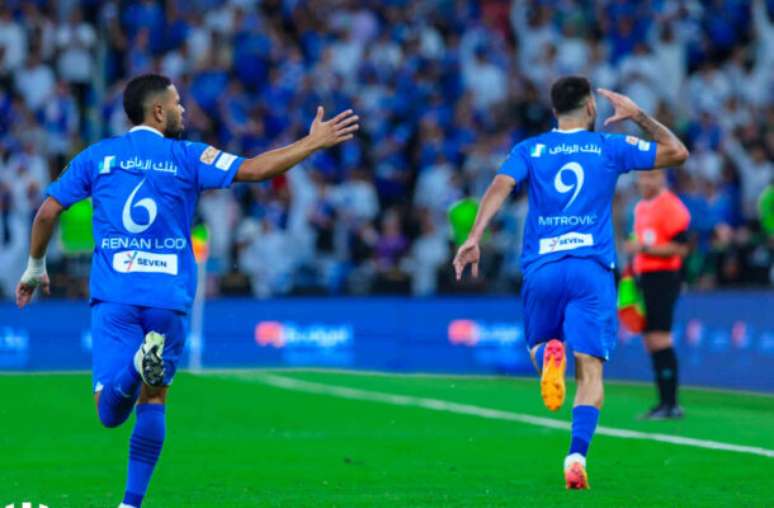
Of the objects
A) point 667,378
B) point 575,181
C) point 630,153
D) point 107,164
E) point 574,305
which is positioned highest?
point 630,153

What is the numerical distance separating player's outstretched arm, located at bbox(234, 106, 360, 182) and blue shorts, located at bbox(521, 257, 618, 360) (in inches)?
96.0

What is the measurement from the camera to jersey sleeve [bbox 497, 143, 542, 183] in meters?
11.2

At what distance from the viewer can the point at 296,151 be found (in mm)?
9039

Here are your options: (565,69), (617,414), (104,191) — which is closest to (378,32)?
(565,69)

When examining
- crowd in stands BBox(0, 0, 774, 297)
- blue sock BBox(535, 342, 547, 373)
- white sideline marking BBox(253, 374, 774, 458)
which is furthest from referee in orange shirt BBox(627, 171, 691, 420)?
crowd in stands BBox(0, 0, 774, 297)

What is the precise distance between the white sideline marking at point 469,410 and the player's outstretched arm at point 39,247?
18.4 ft

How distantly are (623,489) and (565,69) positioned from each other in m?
18.0

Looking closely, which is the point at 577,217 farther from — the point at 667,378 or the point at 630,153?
the point at 667,378

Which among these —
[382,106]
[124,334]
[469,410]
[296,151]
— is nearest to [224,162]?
[296,151]

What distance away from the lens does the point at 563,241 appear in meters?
11.2

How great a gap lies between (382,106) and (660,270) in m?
11.5

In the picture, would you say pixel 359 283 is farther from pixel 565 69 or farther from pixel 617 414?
pixel 617 414

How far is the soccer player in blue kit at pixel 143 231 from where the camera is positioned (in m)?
9.16

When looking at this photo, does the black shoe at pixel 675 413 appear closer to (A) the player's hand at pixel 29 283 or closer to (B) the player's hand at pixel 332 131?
(B) the player's hand at pixel 332 131
